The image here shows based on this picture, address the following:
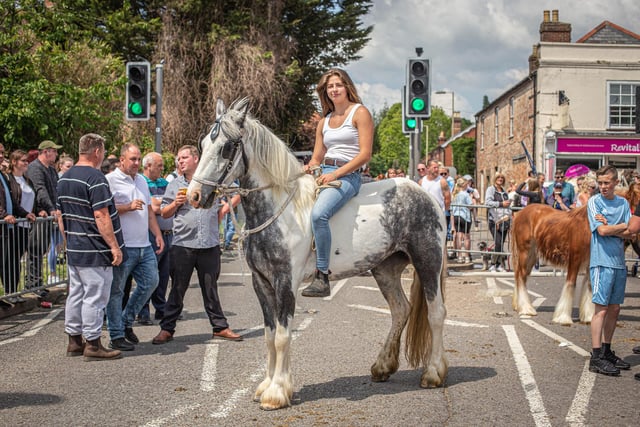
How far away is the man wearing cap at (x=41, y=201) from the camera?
9727mm

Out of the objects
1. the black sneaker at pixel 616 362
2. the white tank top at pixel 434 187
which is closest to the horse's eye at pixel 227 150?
the black sneaker at pixel 616 362

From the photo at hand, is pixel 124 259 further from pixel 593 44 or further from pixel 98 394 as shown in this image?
pixel 593 44

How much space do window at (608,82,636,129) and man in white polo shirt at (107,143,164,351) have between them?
96.3ft

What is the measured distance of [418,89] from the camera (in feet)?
41.2

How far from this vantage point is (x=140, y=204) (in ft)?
24.2

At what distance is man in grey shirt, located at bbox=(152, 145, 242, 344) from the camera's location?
25.1 feet

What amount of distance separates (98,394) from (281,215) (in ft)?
7.07

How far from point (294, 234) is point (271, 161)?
2.05 feet

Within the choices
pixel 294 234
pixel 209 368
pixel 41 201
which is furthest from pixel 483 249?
pixel 294 234

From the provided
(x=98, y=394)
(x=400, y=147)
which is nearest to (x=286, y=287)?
(x=98, y=394)

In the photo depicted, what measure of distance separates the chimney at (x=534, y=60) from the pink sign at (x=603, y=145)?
12.9 ft

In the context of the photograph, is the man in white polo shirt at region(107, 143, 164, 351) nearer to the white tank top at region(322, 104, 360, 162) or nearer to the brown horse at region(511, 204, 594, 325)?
the white tank top at region(322, 104, 360, 162)

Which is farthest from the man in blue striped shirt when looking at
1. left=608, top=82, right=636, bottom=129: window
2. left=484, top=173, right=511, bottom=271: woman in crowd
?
left=608, top=82, right=636, bottom=129: window

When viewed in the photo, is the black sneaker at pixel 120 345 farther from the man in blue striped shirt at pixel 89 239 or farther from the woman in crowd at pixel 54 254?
the woman in crowd at pixel 54 254
